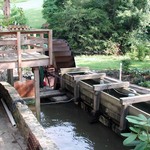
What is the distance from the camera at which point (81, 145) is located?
6.63 metres

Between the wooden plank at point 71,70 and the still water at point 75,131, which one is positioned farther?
the wooden plank at point 71,70

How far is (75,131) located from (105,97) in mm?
1217

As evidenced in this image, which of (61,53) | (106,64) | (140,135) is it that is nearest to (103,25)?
(106,64)

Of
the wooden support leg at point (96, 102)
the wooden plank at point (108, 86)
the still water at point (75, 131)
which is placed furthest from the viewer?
the wooden support leg at point (96, 102)

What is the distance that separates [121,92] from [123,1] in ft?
40.9

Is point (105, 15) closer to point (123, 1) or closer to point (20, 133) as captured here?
point (123, 1)

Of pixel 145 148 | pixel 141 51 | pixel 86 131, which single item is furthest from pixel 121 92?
pixel 141 51

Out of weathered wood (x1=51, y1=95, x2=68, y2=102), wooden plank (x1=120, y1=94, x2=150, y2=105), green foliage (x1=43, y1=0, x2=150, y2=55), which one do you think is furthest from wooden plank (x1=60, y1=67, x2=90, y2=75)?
Answer: green foliage (x1=43, y1=0, x2=150, y2=55)

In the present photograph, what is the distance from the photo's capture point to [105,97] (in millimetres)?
7559

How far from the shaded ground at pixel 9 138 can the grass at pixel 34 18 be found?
24487 mm

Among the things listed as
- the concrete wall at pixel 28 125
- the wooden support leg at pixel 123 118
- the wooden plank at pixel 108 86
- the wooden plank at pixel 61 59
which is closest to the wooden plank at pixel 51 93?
the wooden plank at pixel 61 59

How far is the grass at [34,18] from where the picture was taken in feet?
99.1

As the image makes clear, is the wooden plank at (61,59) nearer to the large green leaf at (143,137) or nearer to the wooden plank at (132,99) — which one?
the wooden plank at (132,99)

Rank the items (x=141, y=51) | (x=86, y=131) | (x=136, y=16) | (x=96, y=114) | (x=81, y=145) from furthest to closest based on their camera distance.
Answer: (x=136, y=16)
(x=141, y=51)
(x=96, y=114)
(x=86, y=131)
(x=81, y=145)
